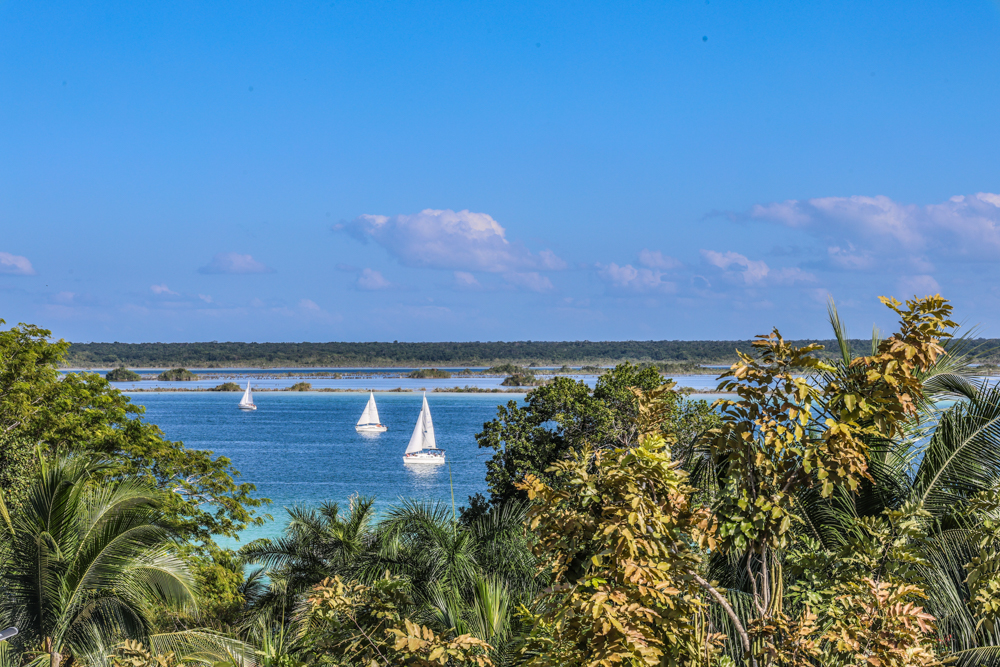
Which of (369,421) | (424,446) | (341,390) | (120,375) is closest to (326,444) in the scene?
(369,421)

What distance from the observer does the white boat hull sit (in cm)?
6544

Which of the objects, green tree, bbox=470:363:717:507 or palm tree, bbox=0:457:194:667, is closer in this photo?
palm tree, bbox=0:457:194:667

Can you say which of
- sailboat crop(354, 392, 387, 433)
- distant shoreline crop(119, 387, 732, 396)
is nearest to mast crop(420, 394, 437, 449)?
sailboat crop(354, 392, 387, 433)

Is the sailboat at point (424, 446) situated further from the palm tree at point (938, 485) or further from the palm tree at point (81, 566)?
the palm tree at point (938, 485)

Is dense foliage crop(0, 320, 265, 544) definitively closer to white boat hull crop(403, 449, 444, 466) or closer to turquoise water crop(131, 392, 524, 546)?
turquoise water crop(131, 392, 524, 546)

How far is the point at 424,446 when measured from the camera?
220 feet

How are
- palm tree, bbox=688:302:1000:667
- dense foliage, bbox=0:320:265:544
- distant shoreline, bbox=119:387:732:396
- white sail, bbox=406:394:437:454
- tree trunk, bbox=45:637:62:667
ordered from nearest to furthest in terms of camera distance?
palm tree, bbox=688:302:1000:667 → tree trunk, bbox=45:637:62:667 → dense foliage, bbox=0:320:265:544 → white sail, bbox=406:394:437:454 → distant shoreline, bbox=119:387:732:396

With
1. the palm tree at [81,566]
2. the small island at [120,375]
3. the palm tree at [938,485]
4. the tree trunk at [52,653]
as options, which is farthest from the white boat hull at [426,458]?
the small island at [120,375]

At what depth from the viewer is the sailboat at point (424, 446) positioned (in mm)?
65812

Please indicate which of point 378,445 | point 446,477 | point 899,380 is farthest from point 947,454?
point 378,445

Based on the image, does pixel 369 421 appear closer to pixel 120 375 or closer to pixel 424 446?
pixel 424 446

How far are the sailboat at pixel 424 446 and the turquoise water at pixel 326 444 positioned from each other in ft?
3.18

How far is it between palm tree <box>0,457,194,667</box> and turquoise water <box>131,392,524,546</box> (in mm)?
15237

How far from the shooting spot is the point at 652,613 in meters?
3.98
